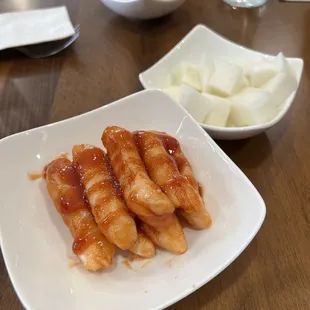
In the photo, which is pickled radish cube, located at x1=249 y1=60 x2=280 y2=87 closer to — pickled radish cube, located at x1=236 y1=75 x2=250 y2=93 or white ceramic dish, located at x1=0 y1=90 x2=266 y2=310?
pickled radish cube, located at x1=236 y1=75 x2=250 y2=93

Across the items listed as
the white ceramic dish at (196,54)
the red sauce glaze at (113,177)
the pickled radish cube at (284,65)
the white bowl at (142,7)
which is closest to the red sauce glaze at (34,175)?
the red sauce glaze at (113,177)

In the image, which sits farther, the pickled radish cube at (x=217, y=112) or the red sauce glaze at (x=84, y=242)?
the pickled radish cube at (x=217, y=112)

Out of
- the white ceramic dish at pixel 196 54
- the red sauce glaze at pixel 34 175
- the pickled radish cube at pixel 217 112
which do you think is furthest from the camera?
the white ceramic dish at pixel 196 54

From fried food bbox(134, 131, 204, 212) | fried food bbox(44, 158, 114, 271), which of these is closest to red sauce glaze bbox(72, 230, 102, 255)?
fried food bbox(44, 158, 114, 271)

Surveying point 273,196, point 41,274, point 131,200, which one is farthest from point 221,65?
point 41,274

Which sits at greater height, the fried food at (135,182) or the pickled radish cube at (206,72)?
the fried food at (135,182)

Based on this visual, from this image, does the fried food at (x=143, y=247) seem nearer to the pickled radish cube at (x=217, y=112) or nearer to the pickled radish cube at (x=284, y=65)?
the pickled radish cube at (x=217, y=112)
